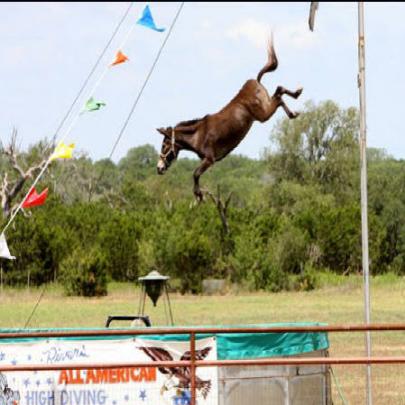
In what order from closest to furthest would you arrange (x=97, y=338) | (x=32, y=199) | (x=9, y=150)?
(x=97, y=338)
(x=32, y=199)
(x=9, y=150)

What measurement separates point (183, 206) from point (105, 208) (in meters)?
3.10

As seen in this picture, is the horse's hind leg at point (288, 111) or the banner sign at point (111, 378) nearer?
the horse's hind leg at point (288, 111)

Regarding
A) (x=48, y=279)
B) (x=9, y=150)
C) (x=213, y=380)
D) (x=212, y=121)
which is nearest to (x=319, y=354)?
(x=213, y=380)

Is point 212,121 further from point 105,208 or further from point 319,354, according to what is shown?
point 105,208

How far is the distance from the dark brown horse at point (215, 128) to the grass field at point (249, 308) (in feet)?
33.2

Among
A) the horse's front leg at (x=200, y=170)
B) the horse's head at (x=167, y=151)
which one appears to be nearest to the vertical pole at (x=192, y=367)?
the horse's front leg at (x=200, y=170)

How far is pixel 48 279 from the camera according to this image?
1720 inches

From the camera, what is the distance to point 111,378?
36.6 feet

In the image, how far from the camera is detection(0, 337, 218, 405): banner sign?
11.0 meters

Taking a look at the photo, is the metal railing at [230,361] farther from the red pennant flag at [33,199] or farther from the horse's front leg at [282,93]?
the red pennant flag at [33,199]

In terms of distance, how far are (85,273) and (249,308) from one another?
9.03 meters

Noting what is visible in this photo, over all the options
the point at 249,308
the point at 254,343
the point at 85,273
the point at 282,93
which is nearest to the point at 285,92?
the point at 282,93

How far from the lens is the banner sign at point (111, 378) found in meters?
11.0

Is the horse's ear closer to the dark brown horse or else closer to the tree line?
the dark brown horse
